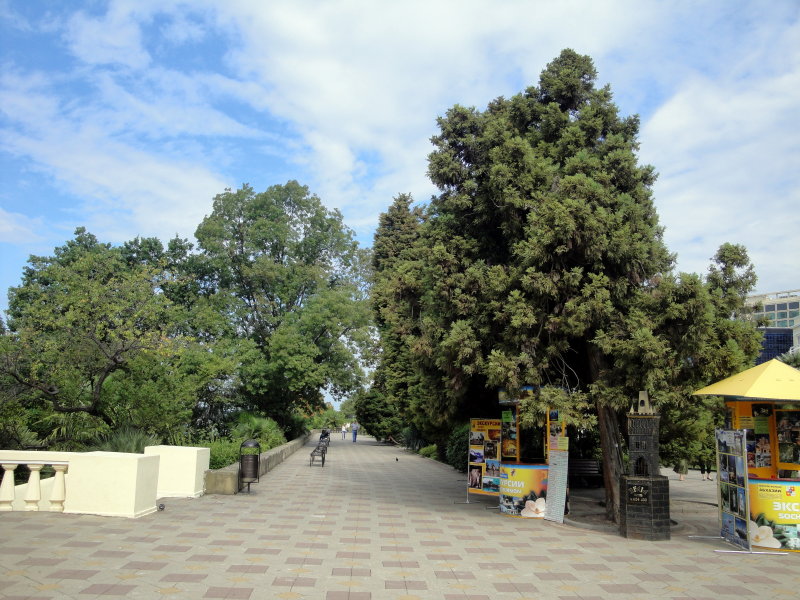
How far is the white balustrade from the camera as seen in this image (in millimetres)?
9672

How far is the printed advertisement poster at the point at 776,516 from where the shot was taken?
8.88m

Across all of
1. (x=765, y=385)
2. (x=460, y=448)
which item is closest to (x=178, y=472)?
(x=765, y=385)

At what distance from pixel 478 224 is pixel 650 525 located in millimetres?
7044

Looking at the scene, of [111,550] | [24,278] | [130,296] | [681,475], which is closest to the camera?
[111,550]

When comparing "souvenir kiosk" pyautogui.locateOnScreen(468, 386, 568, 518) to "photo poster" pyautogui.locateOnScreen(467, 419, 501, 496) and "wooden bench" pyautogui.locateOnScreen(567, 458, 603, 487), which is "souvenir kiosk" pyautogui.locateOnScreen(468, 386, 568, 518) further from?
"wooden bench" pyautogui.locateOnScreen(567, 458, 603, 487)

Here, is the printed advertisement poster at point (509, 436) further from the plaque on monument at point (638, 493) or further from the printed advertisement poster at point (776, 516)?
the printed advertisement poster at point (776, 516)

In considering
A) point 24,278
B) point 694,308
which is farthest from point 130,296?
point 24,278

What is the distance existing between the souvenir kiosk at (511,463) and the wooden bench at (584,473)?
16.5 ft

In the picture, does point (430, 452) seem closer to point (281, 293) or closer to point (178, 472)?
point (281, 293)

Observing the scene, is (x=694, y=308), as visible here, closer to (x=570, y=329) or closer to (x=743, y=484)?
(x=570, y=329)

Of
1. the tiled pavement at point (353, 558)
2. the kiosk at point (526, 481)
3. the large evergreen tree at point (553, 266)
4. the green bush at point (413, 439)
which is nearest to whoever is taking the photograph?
the tiled pavement at point (353, 558)

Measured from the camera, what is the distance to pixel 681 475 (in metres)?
20.5

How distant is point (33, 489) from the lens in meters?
9.67

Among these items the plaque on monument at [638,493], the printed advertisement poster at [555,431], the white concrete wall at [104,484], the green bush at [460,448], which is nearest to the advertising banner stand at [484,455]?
the printed advertisement poster at [555,431]
